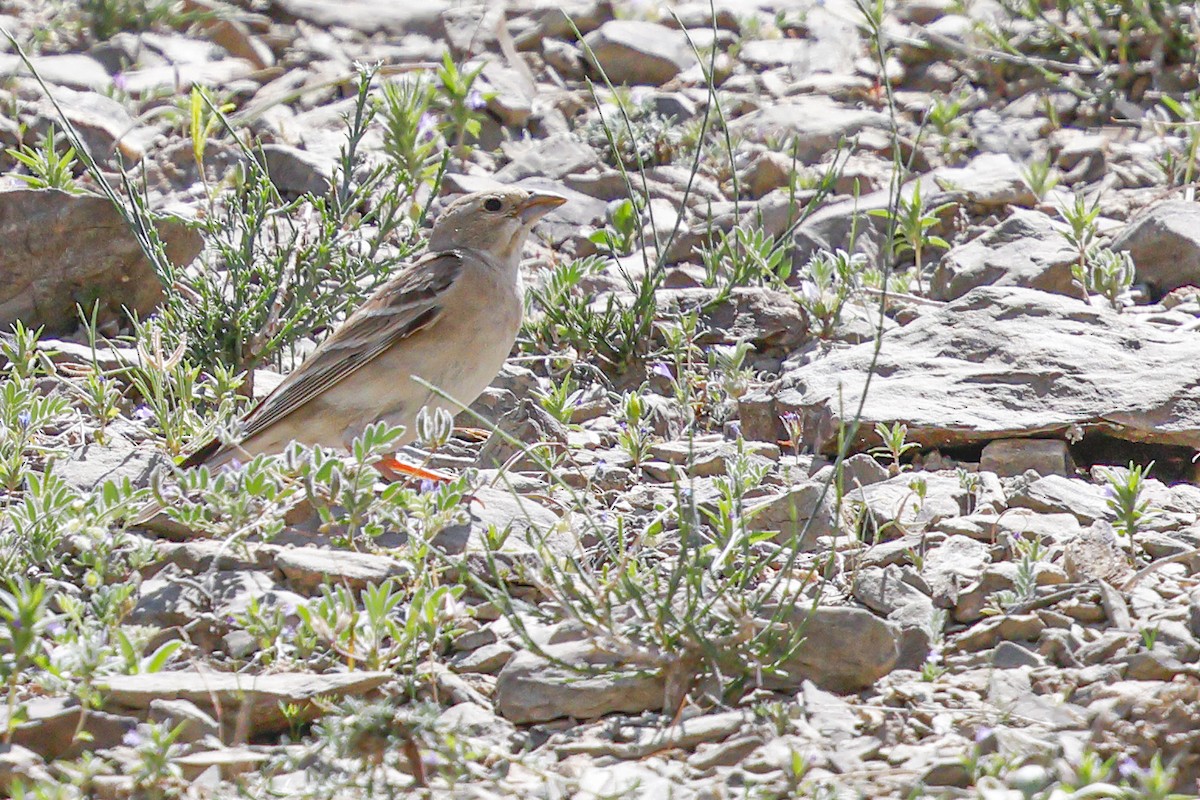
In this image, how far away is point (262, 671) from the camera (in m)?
4.58

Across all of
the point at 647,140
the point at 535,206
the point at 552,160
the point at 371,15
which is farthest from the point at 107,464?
the point at 371,15

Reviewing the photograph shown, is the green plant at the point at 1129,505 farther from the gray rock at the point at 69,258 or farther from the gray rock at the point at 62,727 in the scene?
the gray rock at the point at 69,258

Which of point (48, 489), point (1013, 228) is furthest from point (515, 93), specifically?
point (48, 489)

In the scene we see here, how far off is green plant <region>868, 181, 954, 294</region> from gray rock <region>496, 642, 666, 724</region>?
3422 mm

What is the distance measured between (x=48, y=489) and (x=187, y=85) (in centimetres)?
515

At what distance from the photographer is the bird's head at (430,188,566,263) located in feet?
23.6

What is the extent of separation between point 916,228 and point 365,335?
8.73 feet

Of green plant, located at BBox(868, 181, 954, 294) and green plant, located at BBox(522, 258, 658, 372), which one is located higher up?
green plant, located at BBox(868, 181, 954, 294)

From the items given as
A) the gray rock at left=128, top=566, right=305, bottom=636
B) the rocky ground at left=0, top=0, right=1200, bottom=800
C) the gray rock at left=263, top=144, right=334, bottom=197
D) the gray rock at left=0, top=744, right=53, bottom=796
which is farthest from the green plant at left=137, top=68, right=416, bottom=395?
the gray rock at left=0, top=744, right=53, bottom=796

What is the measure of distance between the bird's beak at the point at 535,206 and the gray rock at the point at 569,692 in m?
3.26

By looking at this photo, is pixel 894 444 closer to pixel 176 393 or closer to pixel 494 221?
pixel 494 221

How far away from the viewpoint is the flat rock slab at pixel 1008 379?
6.08m

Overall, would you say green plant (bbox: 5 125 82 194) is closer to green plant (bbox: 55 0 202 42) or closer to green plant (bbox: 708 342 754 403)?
green plant (bbox: 708 342 754 403)

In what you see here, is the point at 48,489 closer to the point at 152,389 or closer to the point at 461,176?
the point at 152,389
